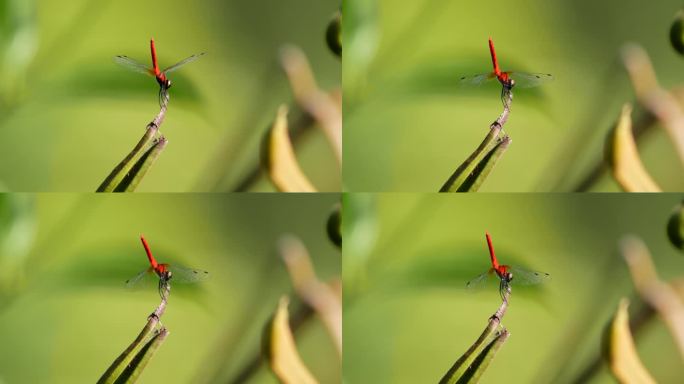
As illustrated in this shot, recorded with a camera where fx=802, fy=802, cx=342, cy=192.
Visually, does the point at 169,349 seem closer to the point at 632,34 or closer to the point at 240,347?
the point at 240,347

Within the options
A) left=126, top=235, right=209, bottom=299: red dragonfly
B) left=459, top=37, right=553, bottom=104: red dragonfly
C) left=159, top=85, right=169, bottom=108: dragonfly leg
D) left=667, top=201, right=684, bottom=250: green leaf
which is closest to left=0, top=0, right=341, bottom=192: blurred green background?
left=159, top=85, right=169, bottom=108: dragonfly leg

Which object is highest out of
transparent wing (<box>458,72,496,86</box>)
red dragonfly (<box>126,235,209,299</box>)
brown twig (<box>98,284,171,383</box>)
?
transparent wing (<box>458,72,496,86</box>)

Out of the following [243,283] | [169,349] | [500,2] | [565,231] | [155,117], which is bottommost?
[169,349]

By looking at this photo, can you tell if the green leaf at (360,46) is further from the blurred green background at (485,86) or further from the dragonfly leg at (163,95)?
the dragonfly leg at (163,95)

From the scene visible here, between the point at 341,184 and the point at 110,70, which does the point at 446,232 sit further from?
the point at 110,70

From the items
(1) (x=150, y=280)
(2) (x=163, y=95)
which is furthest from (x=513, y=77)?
(1) (x=150, y=280)

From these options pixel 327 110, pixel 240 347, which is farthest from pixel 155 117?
pixel 240 347

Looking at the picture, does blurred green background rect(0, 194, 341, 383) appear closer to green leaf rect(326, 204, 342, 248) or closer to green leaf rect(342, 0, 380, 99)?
green leaf rect(326, 204, 342, 248)

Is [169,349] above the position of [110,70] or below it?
below
